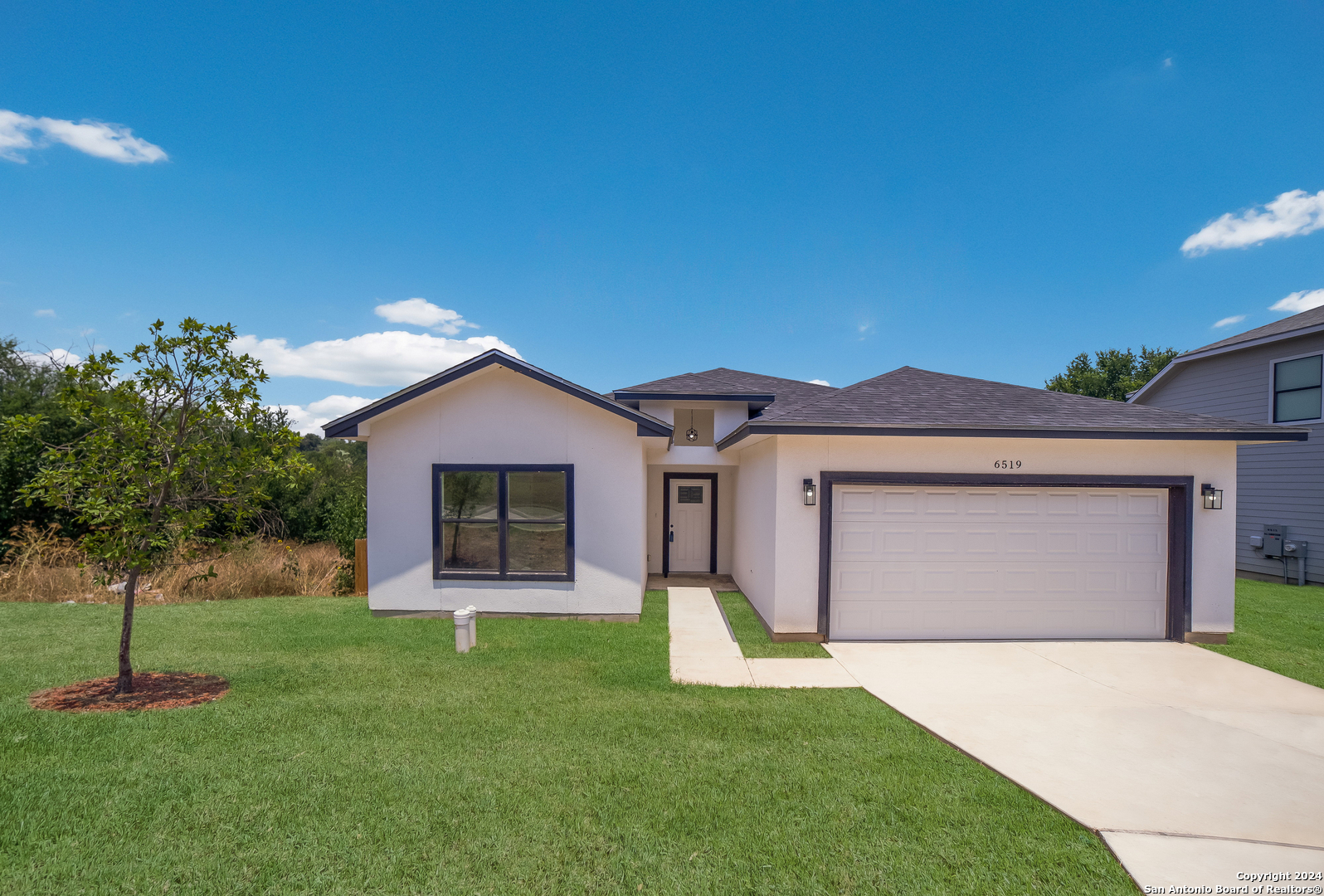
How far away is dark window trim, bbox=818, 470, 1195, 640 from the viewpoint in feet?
24.6

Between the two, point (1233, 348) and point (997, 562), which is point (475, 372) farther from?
point (1233, 348)

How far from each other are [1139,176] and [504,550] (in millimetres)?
18681

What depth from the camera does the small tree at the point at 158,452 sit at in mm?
5039

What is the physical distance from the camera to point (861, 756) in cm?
419

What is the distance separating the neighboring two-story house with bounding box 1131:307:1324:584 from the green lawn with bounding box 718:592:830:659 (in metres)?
11.2

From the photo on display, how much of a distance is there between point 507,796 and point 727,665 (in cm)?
344

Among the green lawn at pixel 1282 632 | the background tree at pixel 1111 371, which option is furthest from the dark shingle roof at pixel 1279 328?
the background tree at pixel 1111 371

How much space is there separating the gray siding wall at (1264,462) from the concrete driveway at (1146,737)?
8950 mm

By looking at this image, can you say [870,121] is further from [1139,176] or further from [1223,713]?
[1223,713]

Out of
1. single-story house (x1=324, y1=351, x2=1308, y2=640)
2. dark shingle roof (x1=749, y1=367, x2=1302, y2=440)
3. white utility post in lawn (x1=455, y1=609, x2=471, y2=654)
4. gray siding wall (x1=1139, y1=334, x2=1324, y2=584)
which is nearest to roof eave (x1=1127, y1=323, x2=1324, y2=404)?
gray siding wall (x1=1139, y1=334, x2=1324, y2=584)

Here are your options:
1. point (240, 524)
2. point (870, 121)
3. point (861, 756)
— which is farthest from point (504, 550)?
point (870, 121)

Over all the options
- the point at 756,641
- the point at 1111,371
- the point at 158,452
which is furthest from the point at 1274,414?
the point at 1111,371

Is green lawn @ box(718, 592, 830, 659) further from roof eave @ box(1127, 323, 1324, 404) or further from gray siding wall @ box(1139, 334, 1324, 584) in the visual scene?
gray siding wall @ box(1139, 334, 1324, 584)

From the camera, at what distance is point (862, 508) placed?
25.0 feet
